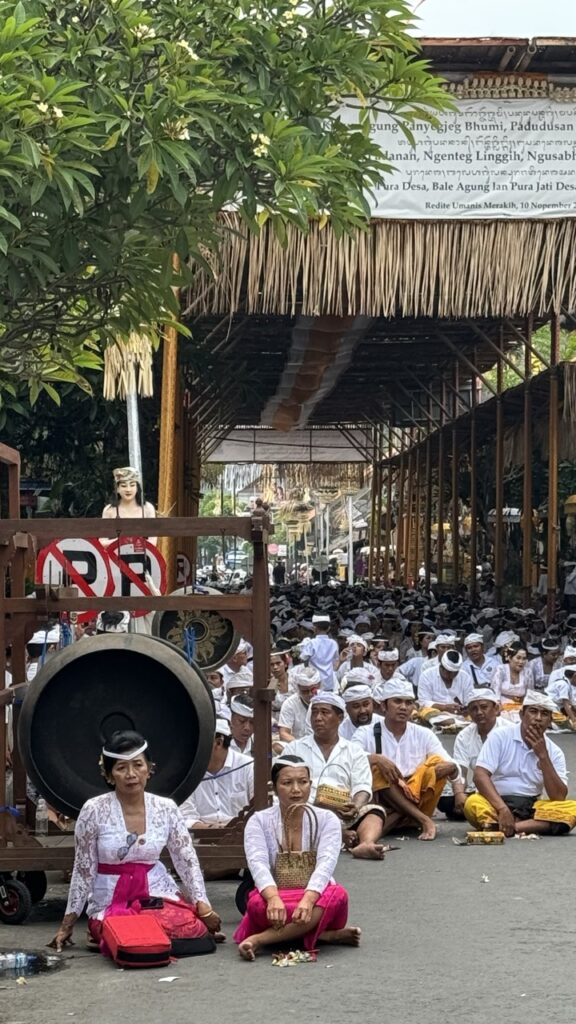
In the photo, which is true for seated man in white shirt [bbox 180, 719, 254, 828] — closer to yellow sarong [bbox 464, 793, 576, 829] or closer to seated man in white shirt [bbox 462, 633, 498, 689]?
yellow sarong [bbox 464, 793, 576, 829]

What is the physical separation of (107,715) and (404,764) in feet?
12.2

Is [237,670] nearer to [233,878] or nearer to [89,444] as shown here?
[89,444]

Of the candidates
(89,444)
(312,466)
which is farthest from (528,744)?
(312,466)

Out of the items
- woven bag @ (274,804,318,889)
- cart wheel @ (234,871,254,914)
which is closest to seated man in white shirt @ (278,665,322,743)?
cart wheel @ (234,871,254,914)

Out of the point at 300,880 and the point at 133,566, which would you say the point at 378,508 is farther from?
the point at 300,880

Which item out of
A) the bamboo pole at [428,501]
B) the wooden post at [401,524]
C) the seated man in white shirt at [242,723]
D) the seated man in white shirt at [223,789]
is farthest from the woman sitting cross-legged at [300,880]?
the wooden post at [401,524]

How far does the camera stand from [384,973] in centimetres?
705

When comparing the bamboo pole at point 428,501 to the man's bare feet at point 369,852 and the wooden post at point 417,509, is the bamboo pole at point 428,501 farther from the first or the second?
the man's bare feet at point 369,852

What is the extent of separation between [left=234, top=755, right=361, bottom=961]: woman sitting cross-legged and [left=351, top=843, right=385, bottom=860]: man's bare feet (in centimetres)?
253

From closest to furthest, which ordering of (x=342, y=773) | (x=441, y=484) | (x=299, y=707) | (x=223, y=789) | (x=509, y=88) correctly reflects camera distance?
(x=223, y=789)
(x=342, y=773)
(x=299, y=707)
(x=509, y=88)
(x=441, y=484)

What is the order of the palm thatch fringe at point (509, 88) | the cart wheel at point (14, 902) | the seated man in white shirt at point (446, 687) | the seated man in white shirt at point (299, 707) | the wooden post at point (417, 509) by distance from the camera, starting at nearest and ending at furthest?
the cart wheel at point (14, 902), the seated man in white shirt at point (299, 707), the palm thatch fringe at point (509, 88), the seated man in white shirt at point (446, 687), the wooden post at point (417, 509)

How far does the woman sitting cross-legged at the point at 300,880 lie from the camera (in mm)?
7410

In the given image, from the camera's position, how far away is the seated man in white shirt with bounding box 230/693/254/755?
1113 centimetres

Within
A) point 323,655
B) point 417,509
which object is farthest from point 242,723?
point 417,509
